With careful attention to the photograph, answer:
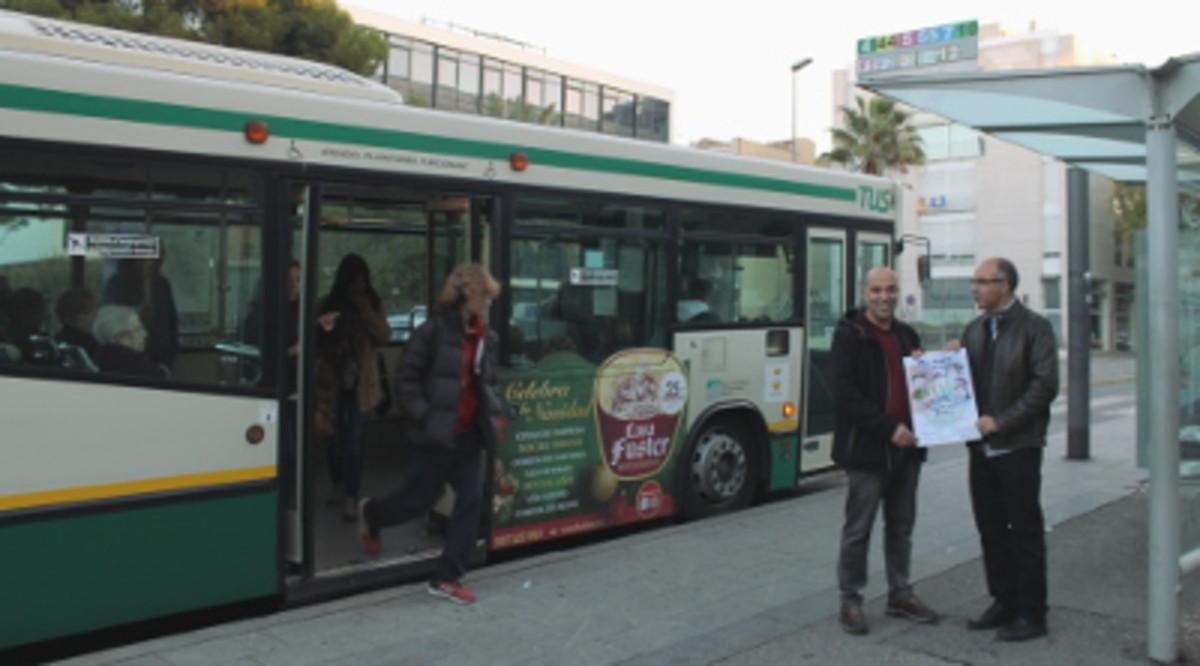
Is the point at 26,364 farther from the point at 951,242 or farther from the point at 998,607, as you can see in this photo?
the point at 951,242

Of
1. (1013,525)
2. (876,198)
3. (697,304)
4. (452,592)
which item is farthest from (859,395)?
(876,198)

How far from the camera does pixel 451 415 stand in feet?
17.4

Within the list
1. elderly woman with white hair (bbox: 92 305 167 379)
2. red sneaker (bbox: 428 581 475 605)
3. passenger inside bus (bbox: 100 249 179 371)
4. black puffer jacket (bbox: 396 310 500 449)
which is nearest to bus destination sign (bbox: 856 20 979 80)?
black puffer jacket (bbox: 396 310 500 449)

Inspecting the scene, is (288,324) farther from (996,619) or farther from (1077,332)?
(1077,332)

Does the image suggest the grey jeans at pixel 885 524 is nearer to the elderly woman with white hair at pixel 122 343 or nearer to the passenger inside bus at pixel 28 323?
the elderly woman with white hair at pixel 122 343

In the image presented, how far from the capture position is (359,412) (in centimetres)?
655

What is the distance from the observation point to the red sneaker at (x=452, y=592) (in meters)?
5.43

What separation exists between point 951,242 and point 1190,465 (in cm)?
5247

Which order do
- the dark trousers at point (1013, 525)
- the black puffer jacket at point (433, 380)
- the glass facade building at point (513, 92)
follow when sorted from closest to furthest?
the dark trousers at point (1013, 525), the black puffer jacket at point (433, 380), the glass facade building at point (513, 92)

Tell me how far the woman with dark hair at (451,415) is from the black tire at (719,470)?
2.20 m

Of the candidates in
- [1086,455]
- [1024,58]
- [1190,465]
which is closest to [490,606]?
[1190,465]

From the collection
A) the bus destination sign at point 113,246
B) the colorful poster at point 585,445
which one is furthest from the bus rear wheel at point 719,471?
the bus destination sign at point 113,246

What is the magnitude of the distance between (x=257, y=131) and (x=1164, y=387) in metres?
4.37

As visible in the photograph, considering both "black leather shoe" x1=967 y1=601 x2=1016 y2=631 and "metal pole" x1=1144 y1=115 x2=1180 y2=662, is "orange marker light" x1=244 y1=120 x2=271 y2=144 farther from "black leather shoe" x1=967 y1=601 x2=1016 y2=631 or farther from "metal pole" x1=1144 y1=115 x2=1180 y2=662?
"black leather shoe" x1=967 y1=601 x2=1016 y2=631
